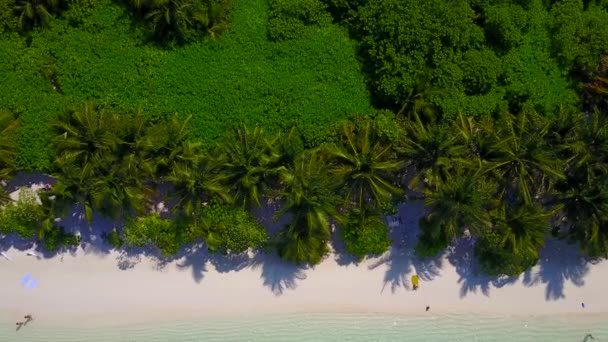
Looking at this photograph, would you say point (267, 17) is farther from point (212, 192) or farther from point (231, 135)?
point (212, 192)

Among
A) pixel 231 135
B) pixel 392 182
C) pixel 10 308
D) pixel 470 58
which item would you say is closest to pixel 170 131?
pixel 231 135

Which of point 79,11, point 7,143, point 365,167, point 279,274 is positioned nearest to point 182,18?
point 79,11

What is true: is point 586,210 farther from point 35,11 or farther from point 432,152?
point 35,11

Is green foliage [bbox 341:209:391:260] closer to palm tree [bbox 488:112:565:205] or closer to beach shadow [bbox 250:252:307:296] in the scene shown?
beach shadow [bbox 250:252:307:296]

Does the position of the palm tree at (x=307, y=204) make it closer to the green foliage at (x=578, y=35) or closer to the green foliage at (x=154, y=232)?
the green foliage at (x=154, y=232)

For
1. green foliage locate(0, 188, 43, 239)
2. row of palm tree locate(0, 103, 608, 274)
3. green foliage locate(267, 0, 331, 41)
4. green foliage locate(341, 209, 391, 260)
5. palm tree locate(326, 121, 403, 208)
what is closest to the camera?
row of palm tree locate(0, 103, 608, 274)

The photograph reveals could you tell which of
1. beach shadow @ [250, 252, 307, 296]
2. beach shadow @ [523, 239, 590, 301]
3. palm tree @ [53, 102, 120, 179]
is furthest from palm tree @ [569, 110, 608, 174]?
palm tree @ [53, 102, 120, 179]
